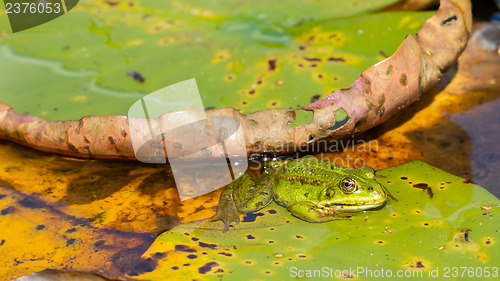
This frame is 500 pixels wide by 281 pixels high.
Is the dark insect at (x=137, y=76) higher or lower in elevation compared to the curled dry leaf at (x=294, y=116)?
higher

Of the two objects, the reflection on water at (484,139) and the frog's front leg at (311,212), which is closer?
the frog's front leg at (311,212)

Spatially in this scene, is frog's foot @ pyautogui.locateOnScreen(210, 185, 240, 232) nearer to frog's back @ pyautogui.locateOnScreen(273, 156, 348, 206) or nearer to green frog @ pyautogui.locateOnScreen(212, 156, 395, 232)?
green frog @ pyautogui.locateOnScreen(212, 156, 395, 232)

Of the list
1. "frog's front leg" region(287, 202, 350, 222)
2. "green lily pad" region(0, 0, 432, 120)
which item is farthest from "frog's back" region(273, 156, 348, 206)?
"green lily pad" region(0, 0, 432, 120)

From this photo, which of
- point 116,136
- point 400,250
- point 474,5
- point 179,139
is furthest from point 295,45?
point 474,5

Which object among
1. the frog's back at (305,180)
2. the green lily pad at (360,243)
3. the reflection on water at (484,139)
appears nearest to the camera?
the green lily pad at (360,243)

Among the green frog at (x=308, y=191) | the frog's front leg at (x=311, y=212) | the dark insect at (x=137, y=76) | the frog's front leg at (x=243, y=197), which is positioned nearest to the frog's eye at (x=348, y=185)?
the green frog at (x=308, y=191)

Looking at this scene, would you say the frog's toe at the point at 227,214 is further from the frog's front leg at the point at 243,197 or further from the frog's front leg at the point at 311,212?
the frog's front leg at the point at 311,212

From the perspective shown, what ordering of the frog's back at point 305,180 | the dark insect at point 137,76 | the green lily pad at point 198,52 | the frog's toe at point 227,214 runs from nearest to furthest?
1. the frog's toe at point 227,214
2. the frog's back at point 305,180
3. the green lily pad at point 198,52
4. the dark insect at point 137,76

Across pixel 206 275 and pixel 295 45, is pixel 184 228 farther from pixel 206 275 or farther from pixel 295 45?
pixel 295 45

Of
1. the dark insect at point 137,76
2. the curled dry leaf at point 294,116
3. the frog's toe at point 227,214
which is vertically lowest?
the frog's toe at point 227,214
